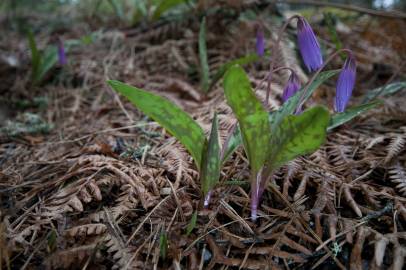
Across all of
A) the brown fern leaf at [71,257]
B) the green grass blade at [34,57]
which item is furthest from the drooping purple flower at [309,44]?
the green grass blade at [34,57]

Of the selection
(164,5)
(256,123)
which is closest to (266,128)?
(256,123)

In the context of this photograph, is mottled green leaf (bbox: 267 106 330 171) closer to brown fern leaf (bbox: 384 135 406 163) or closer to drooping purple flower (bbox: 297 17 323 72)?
drooping purple flower (bbox: 297 17 323 72)

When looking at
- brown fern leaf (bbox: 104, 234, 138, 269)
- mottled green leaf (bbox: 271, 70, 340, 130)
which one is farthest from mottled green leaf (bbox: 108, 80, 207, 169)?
brown fern leaf (bbox: 104, 234, 138, 269)

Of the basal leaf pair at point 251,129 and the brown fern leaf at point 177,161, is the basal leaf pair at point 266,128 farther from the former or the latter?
the brown fern leaf at point 177,161

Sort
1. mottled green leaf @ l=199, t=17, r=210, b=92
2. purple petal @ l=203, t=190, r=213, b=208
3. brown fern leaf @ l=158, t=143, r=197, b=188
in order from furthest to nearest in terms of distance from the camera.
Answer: mottled green leaf @ l=199, t=17, r=210, b=92, brown fern leaf @ l=158, t=143, r=197, b=188, purple petal @ l=203, t=190, r=213, b=208

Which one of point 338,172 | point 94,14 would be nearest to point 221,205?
point 338,172

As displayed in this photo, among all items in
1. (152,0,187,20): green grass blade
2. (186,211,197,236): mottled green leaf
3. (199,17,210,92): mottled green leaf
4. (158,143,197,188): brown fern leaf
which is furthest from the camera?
(152,0,187,20): green grass blade

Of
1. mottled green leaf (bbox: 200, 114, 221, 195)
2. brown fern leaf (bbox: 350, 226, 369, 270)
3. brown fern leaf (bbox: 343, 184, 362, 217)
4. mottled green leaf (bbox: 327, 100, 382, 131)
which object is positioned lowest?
brown fern leaf (bbox: 350, 226, 369, 270)
